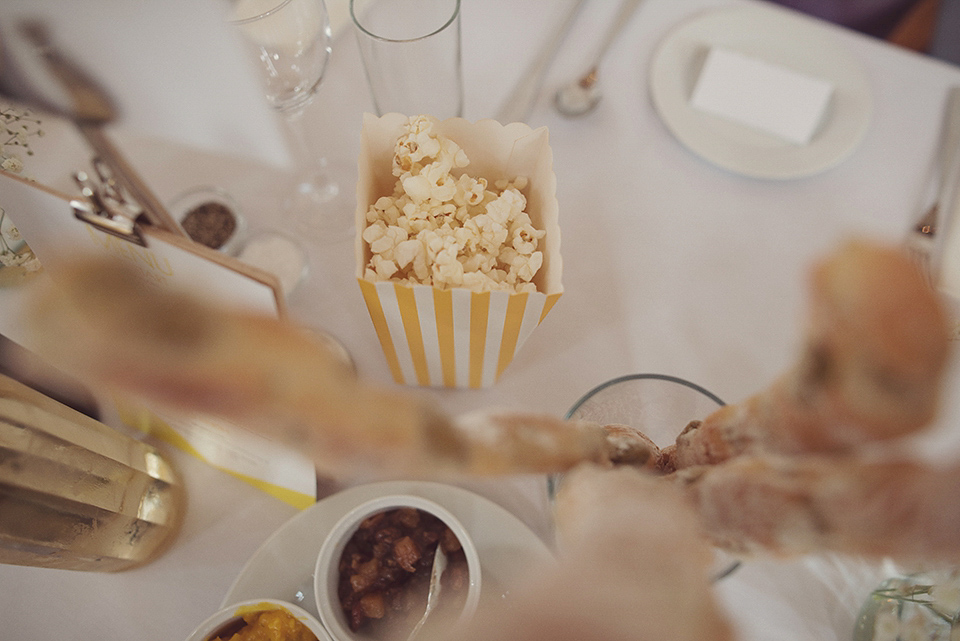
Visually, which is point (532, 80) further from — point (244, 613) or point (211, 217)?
point (244, 613)

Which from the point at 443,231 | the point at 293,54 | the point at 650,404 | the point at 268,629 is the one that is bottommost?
the point at 268,629

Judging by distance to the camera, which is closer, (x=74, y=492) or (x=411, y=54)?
(x=74, y=492)

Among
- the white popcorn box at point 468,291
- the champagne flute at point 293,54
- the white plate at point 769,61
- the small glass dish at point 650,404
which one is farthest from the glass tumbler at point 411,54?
the small glass dish at point 650,404

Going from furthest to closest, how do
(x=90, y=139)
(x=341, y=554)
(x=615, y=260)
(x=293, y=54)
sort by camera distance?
(x=615, y=260) → (x=293, y=54) → (x=341, y=554) → (x=90, y=139)

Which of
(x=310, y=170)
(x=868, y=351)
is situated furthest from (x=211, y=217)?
(x=868, y=351)

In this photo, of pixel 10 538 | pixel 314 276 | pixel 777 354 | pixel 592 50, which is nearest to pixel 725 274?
pixel 777 354

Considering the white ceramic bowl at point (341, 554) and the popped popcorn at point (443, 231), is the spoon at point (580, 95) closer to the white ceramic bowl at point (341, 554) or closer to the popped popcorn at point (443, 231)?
the popped popcorn at point (443, 231)

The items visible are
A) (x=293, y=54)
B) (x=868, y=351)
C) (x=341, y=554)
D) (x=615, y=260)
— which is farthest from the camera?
(x=615, y=260)

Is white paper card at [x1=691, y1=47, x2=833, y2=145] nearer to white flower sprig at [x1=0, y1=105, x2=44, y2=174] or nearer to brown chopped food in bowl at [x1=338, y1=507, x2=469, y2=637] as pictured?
brown chopped food in bowl at [x1=338, y1=507, x2=469, y2=637]
